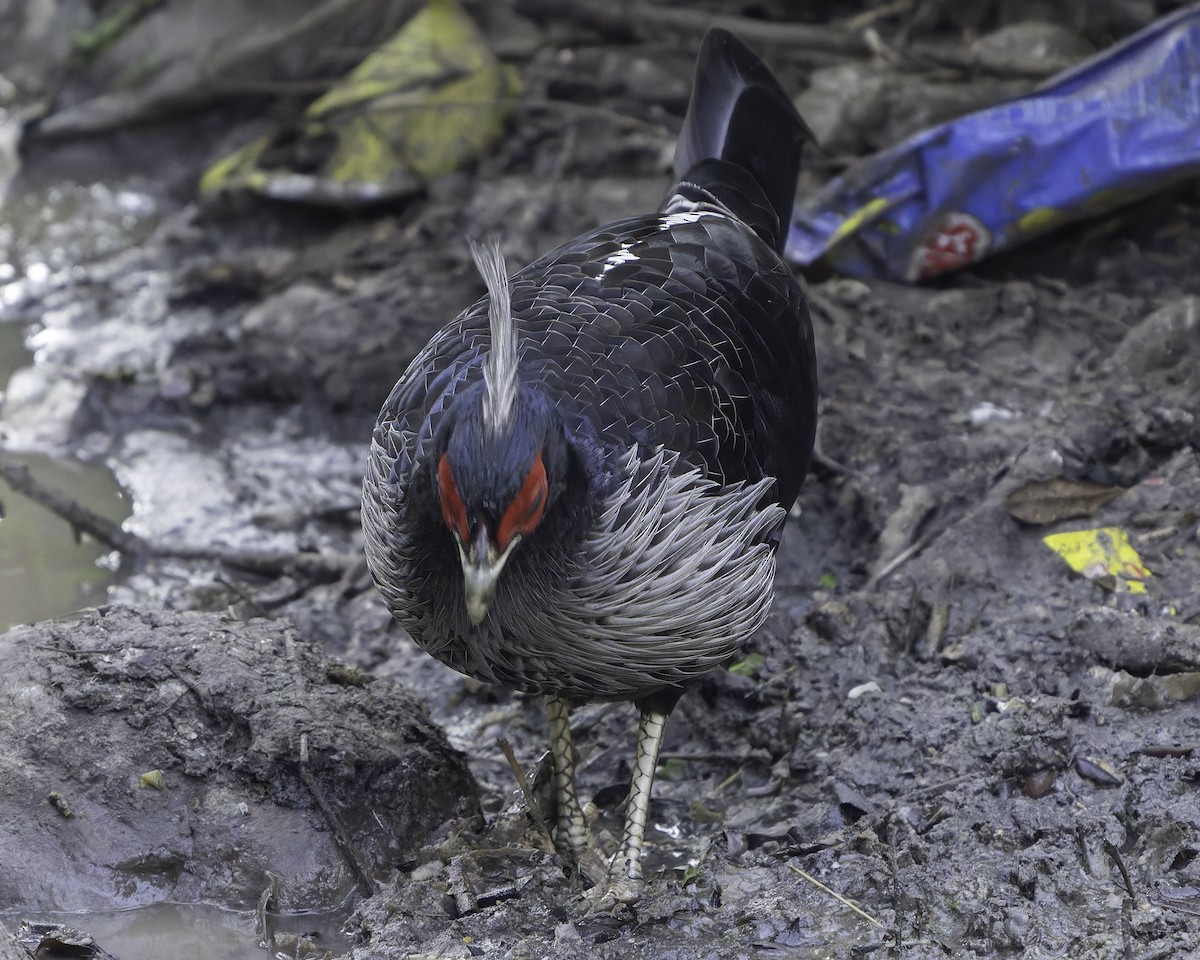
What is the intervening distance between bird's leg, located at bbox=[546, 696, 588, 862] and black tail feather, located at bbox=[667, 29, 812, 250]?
171 centimetres

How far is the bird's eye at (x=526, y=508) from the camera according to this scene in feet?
9.67

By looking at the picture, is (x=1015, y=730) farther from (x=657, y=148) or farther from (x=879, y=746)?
(x=657, y=148)

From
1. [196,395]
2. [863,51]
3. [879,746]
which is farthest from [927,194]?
[196,395]

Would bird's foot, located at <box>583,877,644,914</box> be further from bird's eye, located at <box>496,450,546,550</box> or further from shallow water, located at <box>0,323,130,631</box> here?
shallow water, located at <box>0,323,130,631</box>

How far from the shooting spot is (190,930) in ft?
11.6

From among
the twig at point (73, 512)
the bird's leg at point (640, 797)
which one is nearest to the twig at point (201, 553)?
the twig at point (73, 512)

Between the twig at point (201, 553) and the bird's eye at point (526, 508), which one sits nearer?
the bird's eye at point (526, 508)

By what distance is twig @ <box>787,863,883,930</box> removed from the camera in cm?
328

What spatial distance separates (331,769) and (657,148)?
4497 mm

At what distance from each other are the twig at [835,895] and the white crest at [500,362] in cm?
142

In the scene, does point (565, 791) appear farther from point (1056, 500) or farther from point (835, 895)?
point (1056, 500)

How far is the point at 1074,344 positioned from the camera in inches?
220

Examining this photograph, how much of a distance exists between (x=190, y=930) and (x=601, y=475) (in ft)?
5.33

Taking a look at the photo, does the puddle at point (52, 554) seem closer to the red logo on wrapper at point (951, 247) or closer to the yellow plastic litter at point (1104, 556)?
the yellow plastic litter at point (1104, 556)
